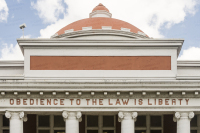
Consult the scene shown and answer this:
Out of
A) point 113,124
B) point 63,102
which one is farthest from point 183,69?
point 63,102

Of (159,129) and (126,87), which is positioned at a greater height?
(126,87)

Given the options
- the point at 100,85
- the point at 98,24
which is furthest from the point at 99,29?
the point at 100,85

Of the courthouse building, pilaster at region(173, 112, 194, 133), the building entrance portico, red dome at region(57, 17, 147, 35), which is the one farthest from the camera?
red dome at region(57, 17, 147, 35)

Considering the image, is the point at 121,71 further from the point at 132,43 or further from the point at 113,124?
the point at 113,124

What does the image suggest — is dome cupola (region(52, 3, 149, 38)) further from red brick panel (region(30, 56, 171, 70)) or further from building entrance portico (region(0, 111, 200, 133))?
building entrance portico (region(0, 111, 200, 133))

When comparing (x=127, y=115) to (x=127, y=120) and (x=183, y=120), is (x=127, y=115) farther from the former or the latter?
(x=183, y=120)

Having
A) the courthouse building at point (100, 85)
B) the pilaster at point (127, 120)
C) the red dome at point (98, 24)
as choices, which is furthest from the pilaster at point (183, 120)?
the red dome at point (98, 24)

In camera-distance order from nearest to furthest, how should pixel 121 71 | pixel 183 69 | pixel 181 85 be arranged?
pixel 181 85, pixel 121 71, pixel 183 69

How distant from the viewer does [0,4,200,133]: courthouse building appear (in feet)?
61.6

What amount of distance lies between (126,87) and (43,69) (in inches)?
255

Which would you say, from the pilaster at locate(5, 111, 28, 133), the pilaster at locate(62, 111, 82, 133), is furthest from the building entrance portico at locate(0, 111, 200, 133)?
the pilaster at locate(62, 111, 82, 133)

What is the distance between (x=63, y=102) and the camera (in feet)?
62.5

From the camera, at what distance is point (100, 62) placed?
22.0 meters

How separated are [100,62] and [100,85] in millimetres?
3581
